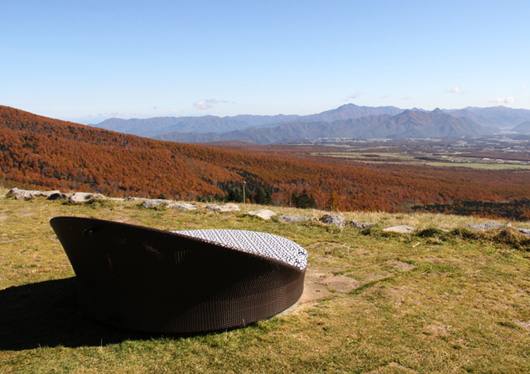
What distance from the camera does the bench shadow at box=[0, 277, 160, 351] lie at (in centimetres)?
292

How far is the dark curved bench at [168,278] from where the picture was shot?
8.96 feet

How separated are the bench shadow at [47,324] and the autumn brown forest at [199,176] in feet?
100

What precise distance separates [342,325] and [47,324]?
2.80 m

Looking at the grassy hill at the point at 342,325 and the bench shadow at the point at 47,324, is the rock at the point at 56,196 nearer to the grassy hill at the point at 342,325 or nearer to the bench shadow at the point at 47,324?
the grassy hill at the point at 342,325

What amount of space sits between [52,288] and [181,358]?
2.44 meters

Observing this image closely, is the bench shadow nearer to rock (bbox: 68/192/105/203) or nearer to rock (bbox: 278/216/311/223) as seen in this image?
rock (bbox: 278/216/311/223)

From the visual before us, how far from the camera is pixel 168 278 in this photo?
2820mm

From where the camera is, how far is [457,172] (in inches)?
4114

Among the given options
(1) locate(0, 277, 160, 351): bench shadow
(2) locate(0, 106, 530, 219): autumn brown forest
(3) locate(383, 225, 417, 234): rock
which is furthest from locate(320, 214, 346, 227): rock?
(2) locate(0, 106, 530, 219): autumn brown forest

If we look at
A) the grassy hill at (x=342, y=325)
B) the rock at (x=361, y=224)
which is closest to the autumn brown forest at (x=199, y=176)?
the rock at (x=361, y=224)

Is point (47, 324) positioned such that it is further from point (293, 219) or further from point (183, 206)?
point (183, 206)

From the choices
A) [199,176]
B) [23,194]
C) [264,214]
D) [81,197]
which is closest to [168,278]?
[264,214]

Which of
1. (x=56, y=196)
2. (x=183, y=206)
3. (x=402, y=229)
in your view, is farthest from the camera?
(x=56, y=196)

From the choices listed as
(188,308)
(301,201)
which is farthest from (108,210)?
(301,201)
